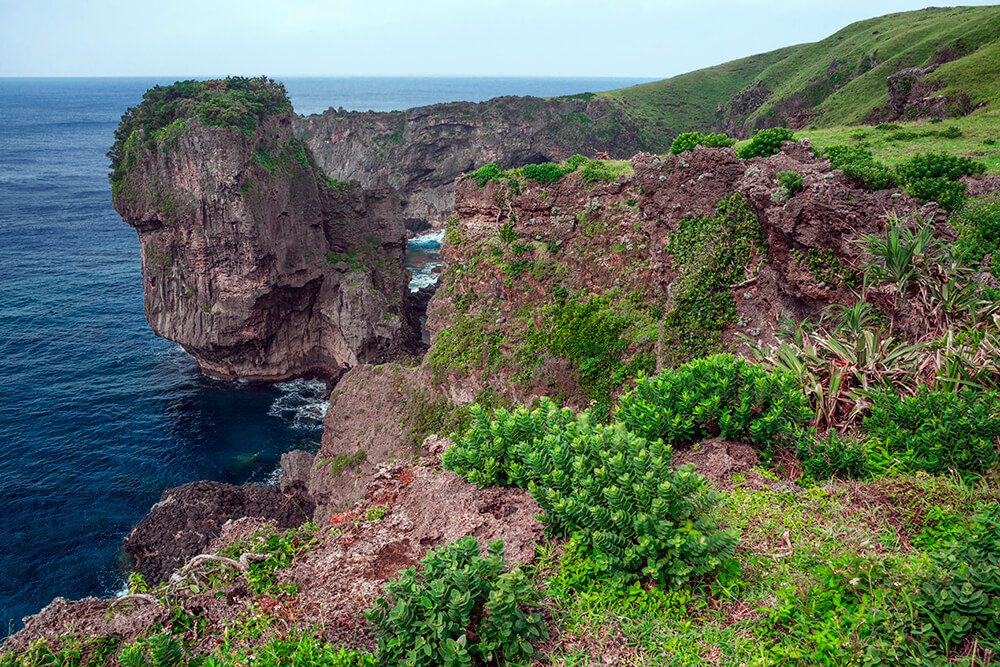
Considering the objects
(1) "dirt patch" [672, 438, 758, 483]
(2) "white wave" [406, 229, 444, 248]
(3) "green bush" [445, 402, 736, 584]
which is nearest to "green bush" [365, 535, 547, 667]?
(3) "green bush" [445, 402, 736, 584]

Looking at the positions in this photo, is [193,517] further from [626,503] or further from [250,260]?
[626,503]

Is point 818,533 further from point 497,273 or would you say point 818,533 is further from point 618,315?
point 497,273

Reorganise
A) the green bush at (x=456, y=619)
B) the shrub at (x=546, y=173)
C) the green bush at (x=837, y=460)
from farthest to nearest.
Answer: the shrub at (x=546, y=173), the green bush at (x=837, y=460), the green bush at (x=456, y=619)

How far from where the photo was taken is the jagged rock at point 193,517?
29.0 metres

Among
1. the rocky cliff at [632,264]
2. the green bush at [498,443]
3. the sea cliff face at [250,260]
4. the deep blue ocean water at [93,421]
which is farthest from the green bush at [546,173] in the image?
the deep blue ocean water at [93,421]

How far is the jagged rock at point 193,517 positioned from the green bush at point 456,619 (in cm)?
2544

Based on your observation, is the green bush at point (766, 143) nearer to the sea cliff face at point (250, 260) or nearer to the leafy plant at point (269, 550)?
the leafy plant at point (269, 550)

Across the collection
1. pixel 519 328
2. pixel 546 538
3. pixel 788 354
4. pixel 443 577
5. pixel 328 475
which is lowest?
pixel 328 475

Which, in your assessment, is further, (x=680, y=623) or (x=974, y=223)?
(x=974, y=223)

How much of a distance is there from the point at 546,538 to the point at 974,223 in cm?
1540

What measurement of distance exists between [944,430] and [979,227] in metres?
9.86

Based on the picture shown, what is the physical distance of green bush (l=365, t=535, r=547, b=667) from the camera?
5.61 m

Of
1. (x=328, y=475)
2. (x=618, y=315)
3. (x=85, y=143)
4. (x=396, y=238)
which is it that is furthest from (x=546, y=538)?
(x=85, y=143)

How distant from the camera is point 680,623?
6.10 m
